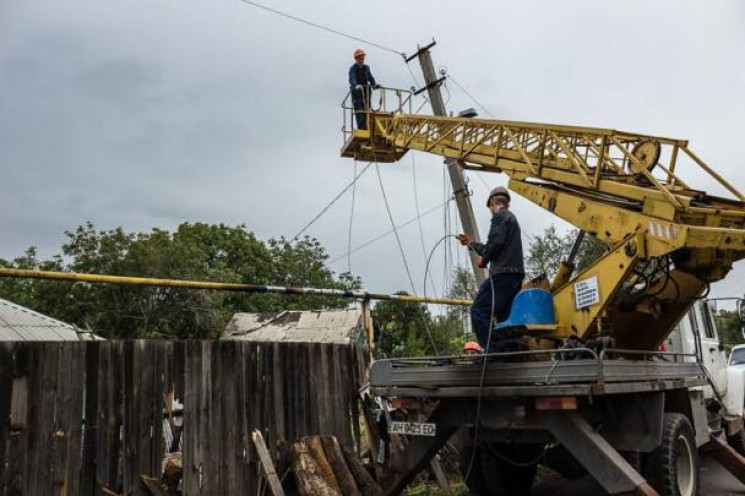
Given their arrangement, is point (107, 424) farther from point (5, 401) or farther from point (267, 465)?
point (267, 465)

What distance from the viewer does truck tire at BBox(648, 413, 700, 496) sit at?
18.4ft

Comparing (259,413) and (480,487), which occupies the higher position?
(259,413)

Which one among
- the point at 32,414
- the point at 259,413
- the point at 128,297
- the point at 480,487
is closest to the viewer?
the point at 32,414

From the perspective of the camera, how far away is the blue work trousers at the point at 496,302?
6.81 metres

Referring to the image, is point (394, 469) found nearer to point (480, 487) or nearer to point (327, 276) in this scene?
point (480, 487)

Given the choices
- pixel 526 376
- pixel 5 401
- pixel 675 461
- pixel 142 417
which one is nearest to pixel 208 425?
pixel 142 417

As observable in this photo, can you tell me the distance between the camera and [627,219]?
6.37 meters

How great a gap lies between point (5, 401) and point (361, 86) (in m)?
8.43

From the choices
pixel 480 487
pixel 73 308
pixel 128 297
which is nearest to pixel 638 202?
pixel 480 487

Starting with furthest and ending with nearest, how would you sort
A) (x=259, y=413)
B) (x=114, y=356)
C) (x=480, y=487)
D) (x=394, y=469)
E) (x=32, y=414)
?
(x=480, y=487) → (x=259, y=413) → (x=394, y=469) → (x=114, y=356) → (x=32, y=414)

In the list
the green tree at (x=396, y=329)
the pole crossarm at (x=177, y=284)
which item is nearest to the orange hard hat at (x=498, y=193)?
the pole crossarm at (x=177, y=284)

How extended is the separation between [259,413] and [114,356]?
66.7 inches

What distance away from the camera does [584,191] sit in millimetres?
7246

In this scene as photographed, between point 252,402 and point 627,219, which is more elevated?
point 627,219
